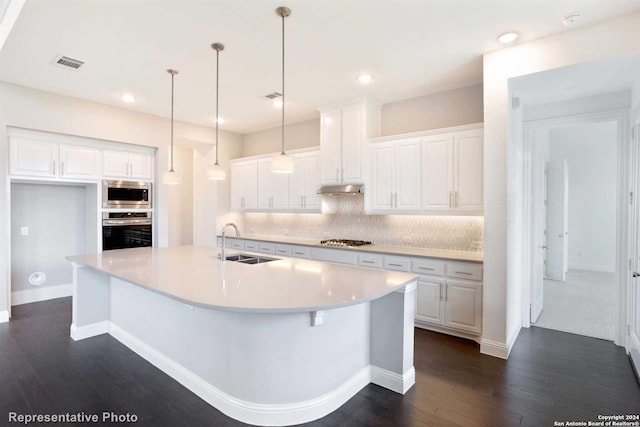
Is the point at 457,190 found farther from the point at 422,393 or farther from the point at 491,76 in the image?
the point at 422,393

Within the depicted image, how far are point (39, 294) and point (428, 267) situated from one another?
5.50m

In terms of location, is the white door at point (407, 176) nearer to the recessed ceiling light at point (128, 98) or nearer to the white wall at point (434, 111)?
the white wall at point (434, 111)

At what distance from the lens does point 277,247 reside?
5.36m

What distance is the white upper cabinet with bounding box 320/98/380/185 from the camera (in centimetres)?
453

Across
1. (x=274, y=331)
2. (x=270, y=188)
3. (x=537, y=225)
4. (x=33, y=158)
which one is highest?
(x=33, y=158)

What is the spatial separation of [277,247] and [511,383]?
141 inches

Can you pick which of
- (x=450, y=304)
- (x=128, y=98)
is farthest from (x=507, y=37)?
(x=128, y=98)

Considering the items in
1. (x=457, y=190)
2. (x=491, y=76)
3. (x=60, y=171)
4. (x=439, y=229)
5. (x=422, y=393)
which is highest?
→ (x=491, y=76)

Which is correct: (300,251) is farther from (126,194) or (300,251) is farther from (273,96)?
(126,194)

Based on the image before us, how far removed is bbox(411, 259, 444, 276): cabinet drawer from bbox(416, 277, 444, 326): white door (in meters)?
0.08

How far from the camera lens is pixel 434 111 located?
435 centimetres

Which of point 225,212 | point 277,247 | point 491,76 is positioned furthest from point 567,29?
point 225,212

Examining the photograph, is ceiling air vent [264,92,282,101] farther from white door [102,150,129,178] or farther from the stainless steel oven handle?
the stainless steel oven handle

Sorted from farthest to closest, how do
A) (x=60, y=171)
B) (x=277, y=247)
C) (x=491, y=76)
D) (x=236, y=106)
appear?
(x=277, y=247)
(x=236, y=106)
(x=60, y=171)
(x=491, y=76)
